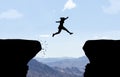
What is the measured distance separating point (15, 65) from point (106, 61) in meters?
5.78

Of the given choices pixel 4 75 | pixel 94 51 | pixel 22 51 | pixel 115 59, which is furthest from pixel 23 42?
pixel 115 59

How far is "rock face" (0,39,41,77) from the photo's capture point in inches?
743

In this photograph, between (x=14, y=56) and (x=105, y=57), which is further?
(x=105, y=57)

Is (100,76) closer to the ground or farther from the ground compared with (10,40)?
closer to the ground

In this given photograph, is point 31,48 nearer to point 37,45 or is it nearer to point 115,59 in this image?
point 37,45

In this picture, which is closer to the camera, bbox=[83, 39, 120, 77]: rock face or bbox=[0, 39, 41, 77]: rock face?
bbox=[0, 39, 41, 77]: rock face

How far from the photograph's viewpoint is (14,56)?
19.0m

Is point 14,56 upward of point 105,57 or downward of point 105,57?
downward

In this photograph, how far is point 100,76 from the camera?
19094 millimetres

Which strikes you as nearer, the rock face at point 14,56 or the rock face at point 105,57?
the rock face at point 14,56

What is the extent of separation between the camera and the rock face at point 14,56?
18875mm

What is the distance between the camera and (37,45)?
65.0ft

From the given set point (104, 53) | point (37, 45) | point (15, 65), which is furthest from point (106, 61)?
point (15, 65)

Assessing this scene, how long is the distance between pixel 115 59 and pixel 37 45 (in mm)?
5128
